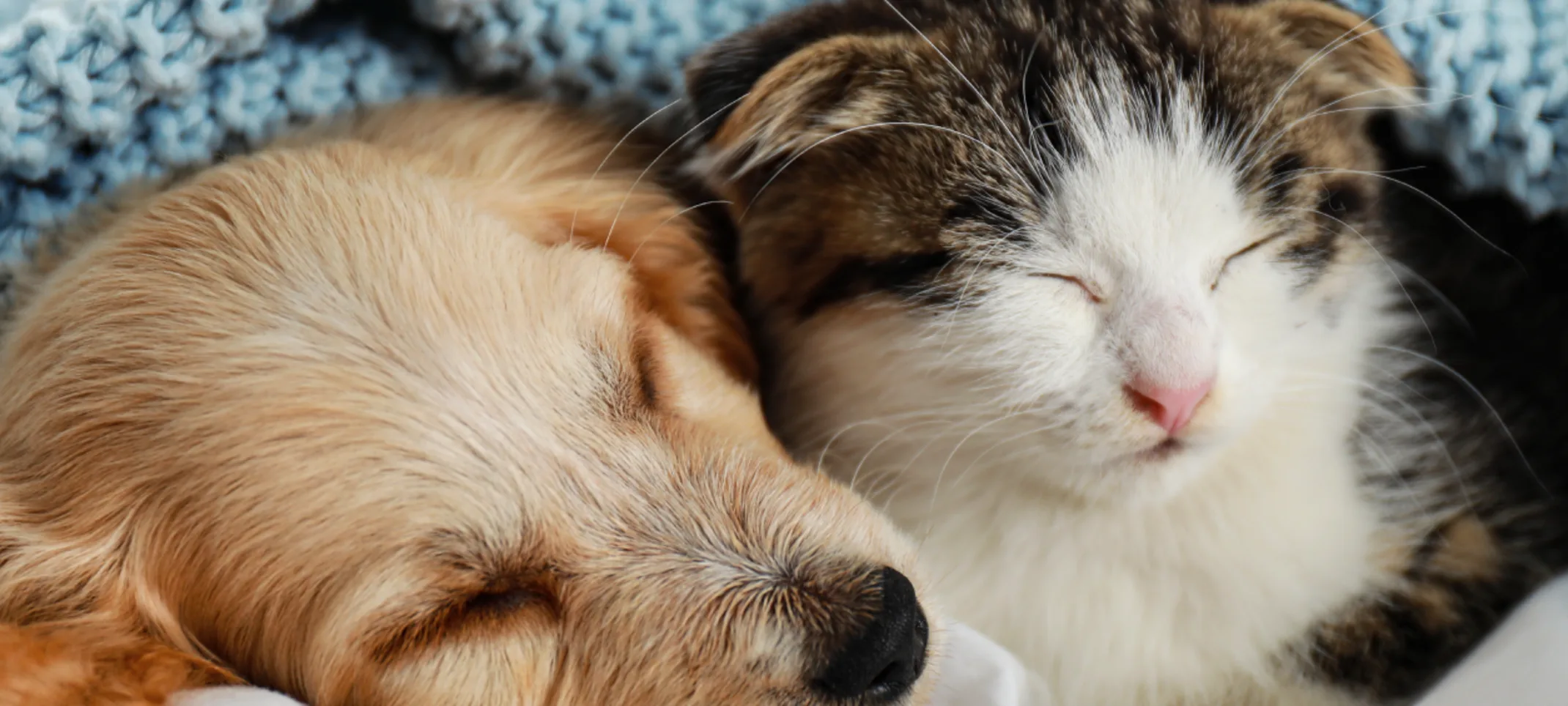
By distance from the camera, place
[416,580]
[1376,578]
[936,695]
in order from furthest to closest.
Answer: [1376,578] < [936,695] < [416,580]

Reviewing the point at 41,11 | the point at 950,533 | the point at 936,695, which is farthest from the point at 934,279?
the point at 41,11

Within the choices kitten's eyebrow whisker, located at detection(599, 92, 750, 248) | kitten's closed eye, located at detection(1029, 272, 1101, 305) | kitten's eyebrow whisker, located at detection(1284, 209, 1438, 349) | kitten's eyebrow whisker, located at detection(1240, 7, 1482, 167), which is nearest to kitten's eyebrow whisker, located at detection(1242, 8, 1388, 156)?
kitten's eyebrow whisker, located at detection(1240, 7, 1482, 167)

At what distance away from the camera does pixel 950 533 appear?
1400 millimetres

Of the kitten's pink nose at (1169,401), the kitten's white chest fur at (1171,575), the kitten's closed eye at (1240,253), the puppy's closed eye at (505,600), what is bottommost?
the kitten's white chest fur at (1171,575)

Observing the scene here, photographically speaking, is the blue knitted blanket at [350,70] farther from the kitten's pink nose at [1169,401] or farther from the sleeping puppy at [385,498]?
the kitten's pink nose at [1169,401]

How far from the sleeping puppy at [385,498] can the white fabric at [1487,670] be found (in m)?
0.09

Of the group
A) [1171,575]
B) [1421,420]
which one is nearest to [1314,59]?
[1421,420]

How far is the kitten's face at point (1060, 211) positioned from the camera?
3.98 ft

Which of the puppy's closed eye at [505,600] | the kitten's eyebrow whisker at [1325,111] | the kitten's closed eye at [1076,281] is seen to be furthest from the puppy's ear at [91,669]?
the kitten's eyebrow whisker at [1325,111]

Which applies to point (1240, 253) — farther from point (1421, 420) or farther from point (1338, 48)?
point (1421, 420)

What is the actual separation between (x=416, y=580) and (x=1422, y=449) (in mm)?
1123

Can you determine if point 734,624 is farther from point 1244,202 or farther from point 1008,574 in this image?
point 1244,202

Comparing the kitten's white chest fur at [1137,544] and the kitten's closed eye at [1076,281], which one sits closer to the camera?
the kitten's closed eye at [1076,281]

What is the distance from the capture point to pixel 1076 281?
1.24 m
